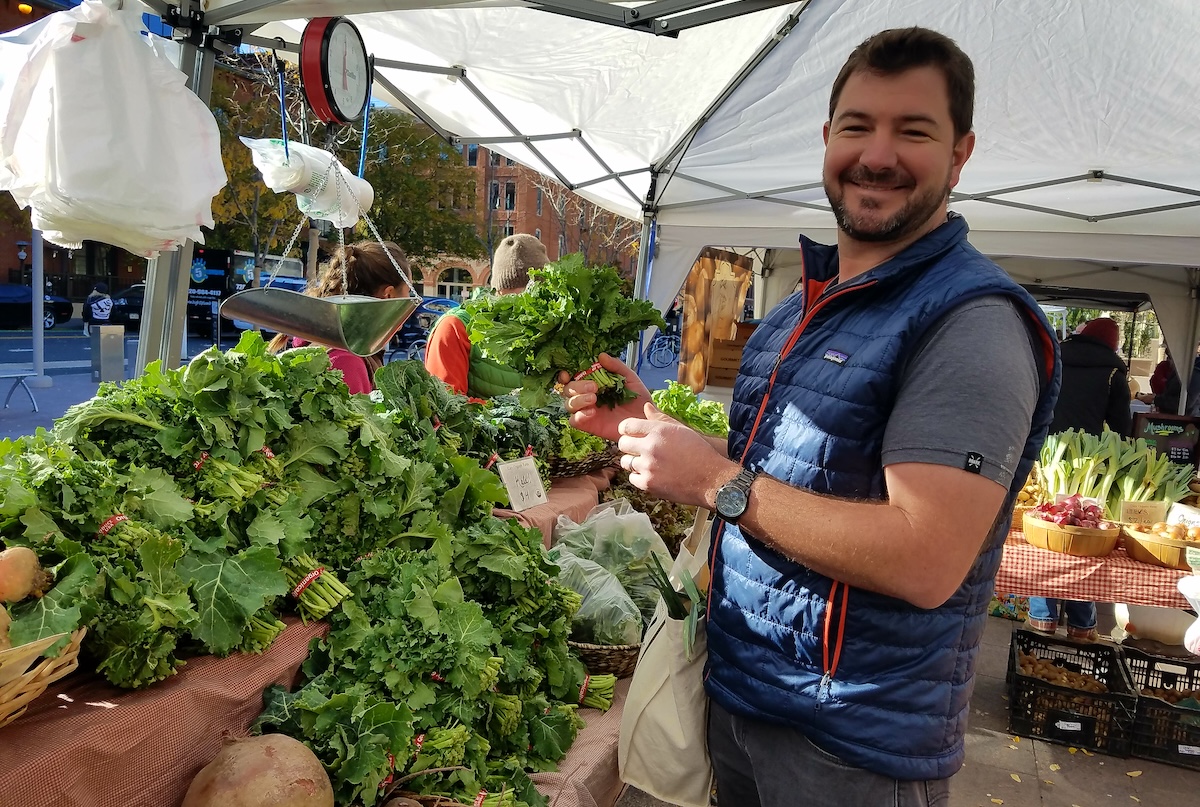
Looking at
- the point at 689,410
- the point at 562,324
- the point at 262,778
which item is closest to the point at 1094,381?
the point at 689,410

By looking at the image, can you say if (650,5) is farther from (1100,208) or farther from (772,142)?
(1100,208)

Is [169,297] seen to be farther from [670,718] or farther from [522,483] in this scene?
→ [670,718]

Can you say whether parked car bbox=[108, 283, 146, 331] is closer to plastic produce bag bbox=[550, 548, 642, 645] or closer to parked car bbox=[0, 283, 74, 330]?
parked car bbox=[0, 283, 74, 330]

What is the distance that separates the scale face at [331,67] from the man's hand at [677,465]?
2151 mm

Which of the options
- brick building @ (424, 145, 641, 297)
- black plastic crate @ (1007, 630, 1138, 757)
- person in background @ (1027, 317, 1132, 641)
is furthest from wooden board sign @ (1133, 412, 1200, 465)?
brick building @ (424, 145, 641, 297)

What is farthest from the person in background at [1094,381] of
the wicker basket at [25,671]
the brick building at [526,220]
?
the brick building at [526,220]

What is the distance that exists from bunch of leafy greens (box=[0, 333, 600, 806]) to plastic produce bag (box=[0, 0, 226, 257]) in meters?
0.53

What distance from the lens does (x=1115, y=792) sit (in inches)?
152

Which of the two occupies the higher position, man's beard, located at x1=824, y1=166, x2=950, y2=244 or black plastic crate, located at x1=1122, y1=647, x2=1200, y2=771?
man's beard, located at x1=824, y1=166, x2=950, y2=244

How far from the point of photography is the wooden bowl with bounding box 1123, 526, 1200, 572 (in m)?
3.93

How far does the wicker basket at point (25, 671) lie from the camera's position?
1.25m

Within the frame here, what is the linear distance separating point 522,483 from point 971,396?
2.46 m

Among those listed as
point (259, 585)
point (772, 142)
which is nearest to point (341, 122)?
point (259, 585)

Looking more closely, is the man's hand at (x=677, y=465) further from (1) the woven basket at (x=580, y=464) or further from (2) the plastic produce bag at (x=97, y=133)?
(1) the woven basket at (x=580, y=464)
